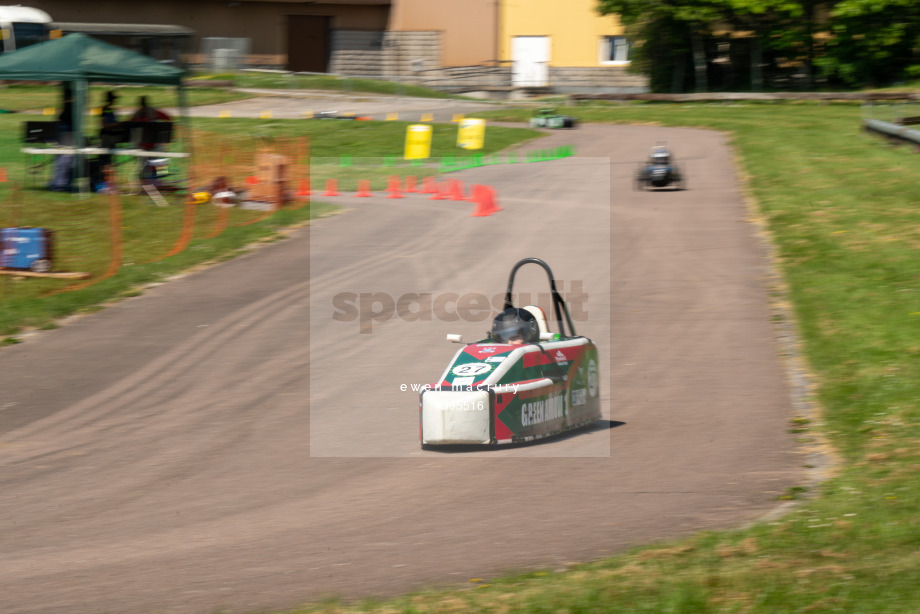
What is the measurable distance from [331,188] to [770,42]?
102 feet

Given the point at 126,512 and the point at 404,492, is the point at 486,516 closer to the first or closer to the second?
the point at 404,492

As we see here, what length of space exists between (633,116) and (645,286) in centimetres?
2574

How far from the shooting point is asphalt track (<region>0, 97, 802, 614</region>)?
707 centimetres

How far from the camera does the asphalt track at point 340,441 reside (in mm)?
7074

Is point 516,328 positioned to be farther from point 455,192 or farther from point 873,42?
point 873,42

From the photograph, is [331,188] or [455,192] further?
[331,188]

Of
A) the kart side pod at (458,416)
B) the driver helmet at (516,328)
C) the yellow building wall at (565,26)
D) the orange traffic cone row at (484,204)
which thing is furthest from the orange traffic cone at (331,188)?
the yellow building wall at (565,26)

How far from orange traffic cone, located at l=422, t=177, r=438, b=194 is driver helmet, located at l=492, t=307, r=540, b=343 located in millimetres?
16300

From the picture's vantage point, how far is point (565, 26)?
5834cm

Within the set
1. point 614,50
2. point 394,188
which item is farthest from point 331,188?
point 614,50

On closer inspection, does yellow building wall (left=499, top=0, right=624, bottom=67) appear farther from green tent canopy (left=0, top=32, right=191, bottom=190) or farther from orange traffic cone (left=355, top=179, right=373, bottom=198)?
green tent canopy (left=0, top=32, right=191, bottom=190)

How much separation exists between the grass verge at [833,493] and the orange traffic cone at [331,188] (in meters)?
10.4

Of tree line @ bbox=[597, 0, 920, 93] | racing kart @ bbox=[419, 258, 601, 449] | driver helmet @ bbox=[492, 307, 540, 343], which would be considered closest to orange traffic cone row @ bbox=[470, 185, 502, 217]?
driver helmet @ bbox=[492, 307, 540, 343]

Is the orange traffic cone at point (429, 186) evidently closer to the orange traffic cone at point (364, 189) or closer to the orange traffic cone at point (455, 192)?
the orange traffic cone at point (455, 192)
